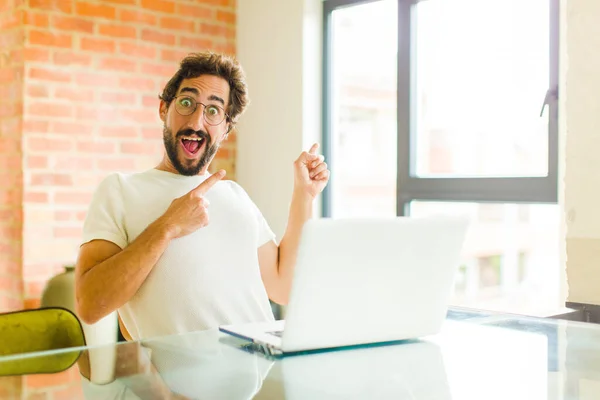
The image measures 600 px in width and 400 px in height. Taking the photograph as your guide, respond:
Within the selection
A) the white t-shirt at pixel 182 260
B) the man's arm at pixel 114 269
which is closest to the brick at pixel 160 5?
the white t-shirt at pixel 182 260

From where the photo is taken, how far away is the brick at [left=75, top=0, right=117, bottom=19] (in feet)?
10.4

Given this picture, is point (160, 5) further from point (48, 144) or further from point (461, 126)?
point (461, 126)

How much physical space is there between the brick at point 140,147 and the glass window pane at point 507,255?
1230 mm

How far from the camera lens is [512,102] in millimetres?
2848

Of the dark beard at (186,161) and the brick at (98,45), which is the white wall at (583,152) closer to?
the dark beard at (186,161)

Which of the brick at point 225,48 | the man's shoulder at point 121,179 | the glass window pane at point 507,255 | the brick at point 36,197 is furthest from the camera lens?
the brick at point 225,48

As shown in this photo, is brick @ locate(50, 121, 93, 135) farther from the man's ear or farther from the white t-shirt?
the white t-shirt

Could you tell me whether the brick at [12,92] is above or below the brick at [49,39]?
below

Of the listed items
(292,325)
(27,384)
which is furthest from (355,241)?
(27,384)

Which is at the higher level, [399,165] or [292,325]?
[399,165]

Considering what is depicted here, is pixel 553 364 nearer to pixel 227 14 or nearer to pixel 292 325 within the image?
pixel 292 325

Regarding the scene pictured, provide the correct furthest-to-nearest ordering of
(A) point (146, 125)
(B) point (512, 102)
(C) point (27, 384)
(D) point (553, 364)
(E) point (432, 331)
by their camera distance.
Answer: (A) point (146, 125) → (B) point (512, 102) → (E) point (432, 331) → (D) point (553, 364) → (C) point (27, 384)

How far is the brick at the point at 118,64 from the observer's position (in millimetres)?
3252

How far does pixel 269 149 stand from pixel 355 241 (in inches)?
95.0
